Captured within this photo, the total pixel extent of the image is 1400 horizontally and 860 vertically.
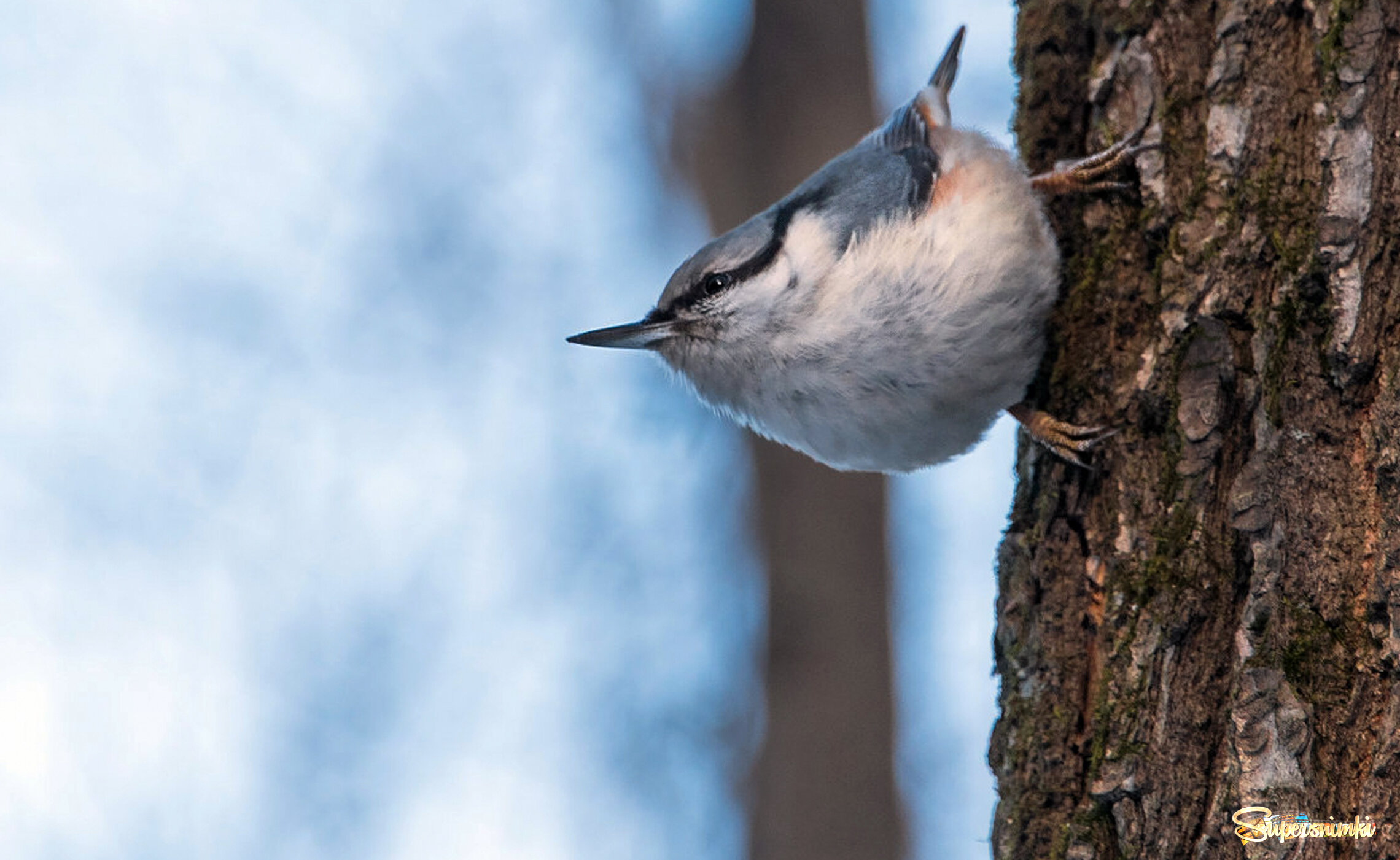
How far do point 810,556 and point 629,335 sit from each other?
1.98 metres

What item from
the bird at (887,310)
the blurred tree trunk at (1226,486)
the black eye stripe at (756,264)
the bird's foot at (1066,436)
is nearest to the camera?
the blurred tree trunk at (1226,486)

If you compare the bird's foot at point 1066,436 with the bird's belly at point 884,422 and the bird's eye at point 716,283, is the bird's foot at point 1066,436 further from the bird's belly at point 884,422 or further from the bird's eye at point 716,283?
the bird's eye at point 716,283

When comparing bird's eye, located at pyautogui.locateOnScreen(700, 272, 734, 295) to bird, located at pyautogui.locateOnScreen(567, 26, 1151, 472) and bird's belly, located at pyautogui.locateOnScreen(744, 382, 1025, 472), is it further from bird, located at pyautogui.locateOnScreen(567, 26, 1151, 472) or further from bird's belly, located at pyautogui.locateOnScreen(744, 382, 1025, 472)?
bird's belly, located at pyautogui.locateOnScreen(744, 382, 1025, 472)

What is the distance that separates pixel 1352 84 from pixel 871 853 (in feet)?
10.1

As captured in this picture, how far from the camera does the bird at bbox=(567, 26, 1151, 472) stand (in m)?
2.10

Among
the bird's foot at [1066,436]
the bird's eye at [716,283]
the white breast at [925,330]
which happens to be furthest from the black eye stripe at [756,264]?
the bird's foot at [1066,436]

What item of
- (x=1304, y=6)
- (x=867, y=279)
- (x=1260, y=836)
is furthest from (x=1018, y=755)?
(x=1304, y=6)

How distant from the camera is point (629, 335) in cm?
249

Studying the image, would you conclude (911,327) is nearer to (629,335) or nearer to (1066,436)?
(1066,436)

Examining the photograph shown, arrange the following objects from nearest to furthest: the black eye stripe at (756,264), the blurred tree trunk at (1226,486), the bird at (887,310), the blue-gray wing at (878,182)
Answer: the blurred tree trunk at (1226,486), the bird at (887,310), the blue-gray wing at (878,182), the black eye stripe at (756,264)

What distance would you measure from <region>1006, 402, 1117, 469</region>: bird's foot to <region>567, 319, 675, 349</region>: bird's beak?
2.63ft

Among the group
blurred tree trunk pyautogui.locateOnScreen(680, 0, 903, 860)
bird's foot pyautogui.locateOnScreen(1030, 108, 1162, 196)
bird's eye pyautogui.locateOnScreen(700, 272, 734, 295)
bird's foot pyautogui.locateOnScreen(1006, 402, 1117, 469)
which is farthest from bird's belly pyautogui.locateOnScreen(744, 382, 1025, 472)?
blurred tree trunk pyautogui.locateOnScreen(680, 0, 903, 860)

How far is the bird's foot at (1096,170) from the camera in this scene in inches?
77.8

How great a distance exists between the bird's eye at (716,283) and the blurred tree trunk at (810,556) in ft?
6.48
